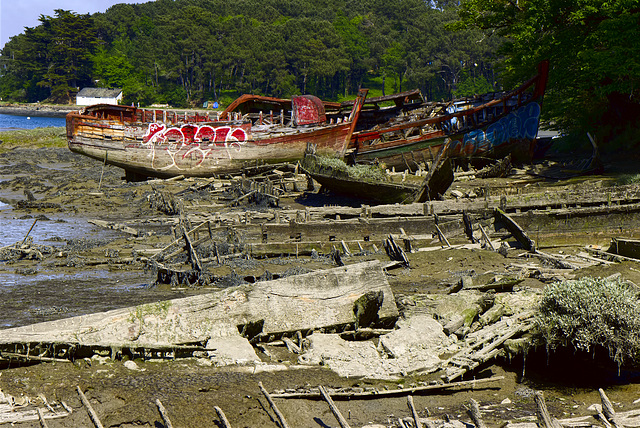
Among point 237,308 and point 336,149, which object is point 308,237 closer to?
point 237,308

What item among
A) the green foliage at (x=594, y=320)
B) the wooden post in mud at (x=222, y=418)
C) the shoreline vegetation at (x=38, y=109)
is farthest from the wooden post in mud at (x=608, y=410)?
the shoreline vegetation at (x=38, y=109)

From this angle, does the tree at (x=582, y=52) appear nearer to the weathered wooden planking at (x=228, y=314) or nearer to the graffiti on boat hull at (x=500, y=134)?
the graffiti on boat hull at (x=500, y=134)

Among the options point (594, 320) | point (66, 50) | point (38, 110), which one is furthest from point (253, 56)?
point (594, 320)

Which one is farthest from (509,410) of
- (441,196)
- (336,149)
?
(336,149)

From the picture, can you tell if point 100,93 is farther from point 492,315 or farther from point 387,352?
point 387,352

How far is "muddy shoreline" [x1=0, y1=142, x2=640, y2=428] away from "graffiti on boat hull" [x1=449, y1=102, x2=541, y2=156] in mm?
6417

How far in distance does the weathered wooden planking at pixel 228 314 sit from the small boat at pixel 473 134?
2034 centimetres

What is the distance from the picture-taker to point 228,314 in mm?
10586

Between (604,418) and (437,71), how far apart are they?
4089 inches

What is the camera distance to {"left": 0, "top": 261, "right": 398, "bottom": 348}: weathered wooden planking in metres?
9.52

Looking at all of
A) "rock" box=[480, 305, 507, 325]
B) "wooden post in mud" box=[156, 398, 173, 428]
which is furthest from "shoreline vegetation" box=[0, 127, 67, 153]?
"wooden post in mud" box=[156, 398, 173, 428]

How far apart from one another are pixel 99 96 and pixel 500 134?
97270mm

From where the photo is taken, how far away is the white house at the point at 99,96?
113 metres

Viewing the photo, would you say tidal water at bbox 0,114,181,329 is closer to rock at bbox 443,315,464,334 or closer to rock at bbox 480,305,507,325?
rock at bbox 443,315,464,334
